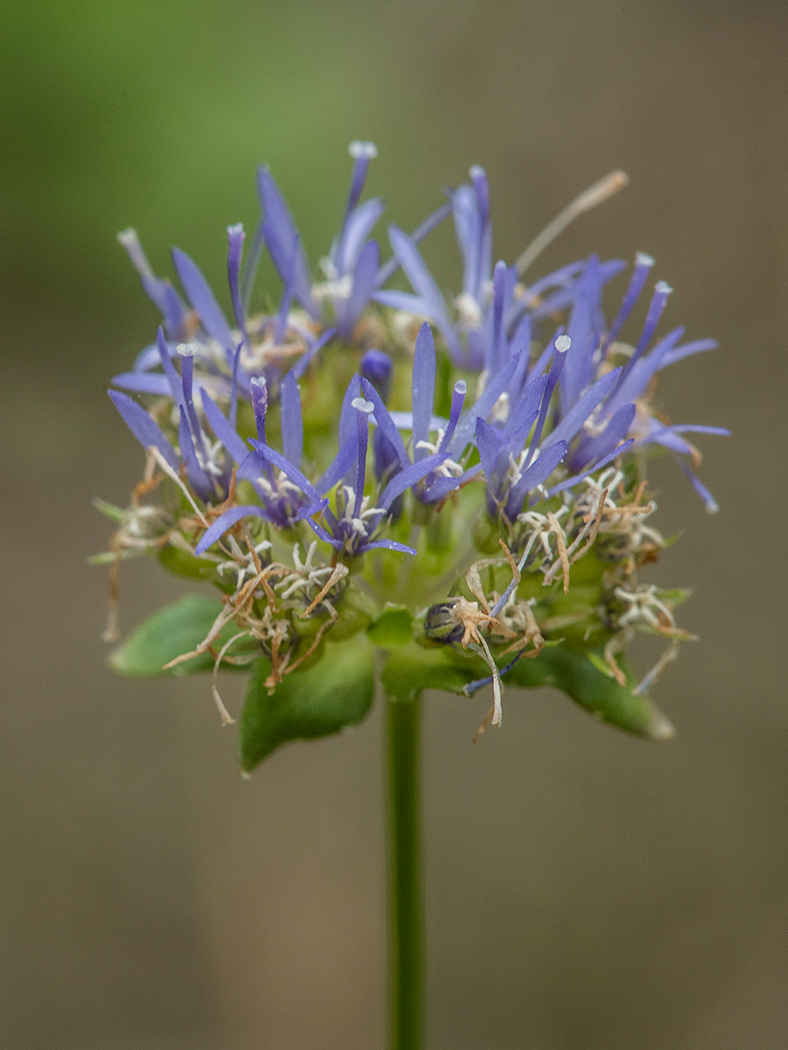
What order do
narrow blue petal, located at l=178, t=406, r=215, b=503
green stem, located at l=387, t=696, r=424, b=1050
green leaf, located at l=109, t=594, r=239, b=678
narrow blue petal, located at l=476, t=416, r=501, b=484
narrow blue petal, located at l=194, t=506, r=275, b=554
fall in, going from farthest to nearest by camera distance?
green leaf, located at l=109, t=594, r=239, b=678, green stem, located at l=387, t=696, r=424, b=1050, narrow blue petal, located at l=178, t=406, r=215, b=503, narrow blue petal, located at l=476, t=416, r=501, b=484, narrow blue petal, located at l=194, t=506, r=275, b=554

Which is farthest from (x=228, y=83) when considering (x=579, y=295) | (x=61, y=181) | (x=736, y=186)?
(x=579, y=295)

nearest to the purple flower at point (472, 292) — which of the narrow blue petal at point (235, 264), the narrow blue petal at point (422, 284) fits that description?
the narrow blue petal at point (422, 284)

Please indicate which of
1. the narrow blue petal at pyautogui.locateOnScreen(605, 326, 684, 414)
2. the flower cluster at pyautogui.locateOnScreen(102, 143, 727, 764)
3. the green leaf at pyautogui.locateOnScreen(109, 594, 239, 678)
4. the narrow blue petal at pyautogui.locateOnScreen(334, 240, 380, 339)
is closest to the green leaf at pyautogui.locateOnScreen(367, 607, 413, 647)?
the flower cluster at pyautogui.locateOnScreen(102, 143, 727, 764)

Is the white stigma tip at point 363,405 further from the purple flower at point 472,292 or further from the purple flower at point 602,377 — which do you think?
the purple flower at point 472,292

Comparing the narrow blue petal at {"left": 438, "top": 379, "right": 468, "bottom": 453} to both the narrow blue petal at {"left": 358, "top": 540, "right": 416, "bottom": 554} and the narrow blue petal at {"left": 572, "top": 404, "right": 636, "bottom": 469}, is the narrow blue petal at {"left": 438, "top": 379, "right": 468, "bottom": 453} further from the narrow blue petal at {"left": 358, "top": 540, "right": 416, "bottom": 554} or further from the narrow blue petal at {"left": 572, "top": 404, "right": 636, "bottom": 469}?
the narrow blue petal at {"left": 572, "top": 404, "right": 636, "bottom": 469}

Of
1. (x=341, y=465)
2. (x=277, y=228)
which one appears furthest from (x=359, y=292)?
(x=341, y=465)

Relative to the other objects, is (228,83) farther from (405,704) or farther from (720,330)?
(405,704)
